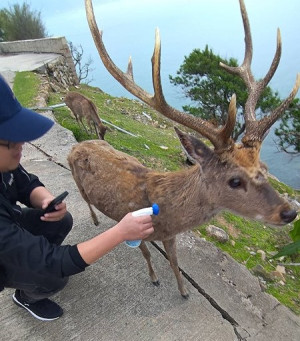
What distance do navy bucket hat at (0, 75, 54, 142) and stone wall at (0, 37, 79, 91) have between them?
1211 centimetres

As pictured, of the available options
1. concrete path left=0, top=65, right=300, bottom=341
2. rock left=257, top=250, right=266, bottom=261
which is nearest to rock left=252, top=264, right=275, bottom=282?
concrete path left=0, top=65, right=300, bottom=341

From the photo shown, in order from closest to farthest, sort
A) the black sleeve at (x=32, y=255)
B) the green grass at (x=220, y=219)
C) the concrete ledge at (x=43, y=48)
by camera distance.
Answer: the black sleeve at (x=32, y=255), the green grass at (x=220, y=219), the concrete ledge at (x=43, y=48)

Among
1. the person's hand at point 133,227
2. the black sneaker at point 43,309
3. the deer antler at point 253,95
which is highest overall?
the deer antler at point 253,95

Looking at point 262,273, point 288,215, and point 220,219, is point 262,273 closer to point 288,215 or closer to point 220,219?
point 220,219

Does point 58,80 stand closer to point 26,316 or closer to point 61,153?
point 61,153

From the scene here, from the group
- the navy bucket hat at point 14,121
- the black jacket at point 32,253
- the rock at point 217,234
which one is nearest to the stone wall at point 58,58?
the rock at point 217,234

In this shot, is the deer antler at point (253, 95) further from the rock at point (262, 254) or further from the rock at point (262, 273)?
the rock at point (262, 254)

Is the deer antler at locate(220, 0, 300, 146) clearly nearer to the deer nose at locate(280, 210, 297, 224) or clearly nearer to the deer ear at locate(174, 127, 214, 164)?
the deer ear at locate(174, 127, 214, 164)

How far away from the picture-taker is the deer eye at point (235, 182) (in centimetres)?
252

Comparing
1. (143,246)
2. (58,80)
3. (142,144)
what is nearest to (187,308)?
(143,246)

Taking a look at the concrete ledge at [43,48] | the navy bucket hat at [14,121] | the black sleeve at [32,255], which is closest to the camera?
the navy bucket hat at [14,121]

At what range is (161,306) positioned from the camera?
2.93 metres

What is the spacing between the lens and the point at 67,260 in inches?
75.0

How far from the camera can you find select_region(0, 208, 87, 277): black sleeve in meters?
1.87
